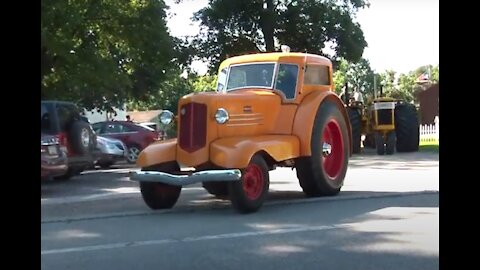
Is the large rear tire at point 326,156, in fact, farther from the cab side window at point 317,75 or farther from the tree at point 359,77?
the tree at point 359,77

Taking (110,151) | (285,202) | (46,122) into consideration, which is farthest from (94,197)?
(110,151)

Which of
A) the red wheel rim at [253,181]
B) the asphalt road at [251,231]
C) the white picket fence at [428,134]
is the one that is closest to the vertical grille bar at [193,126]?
the red wheel rim at [253,181]

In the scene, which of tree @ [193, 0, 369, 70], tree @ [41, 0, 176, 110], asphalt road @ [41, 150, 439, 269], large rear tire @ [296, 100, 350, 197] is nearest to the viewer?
asphalt road @ [41, 150, 439, 269]

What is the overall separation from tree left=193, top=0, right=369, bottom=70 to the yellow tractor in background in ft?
23.6

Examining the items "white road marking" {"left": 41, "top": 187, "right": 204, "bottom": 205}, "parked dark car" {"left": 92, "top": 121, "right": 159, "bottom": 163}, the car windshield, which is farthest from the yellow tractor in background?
the car windshield

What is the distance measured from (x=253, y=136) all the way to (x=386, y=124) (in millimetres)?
14543

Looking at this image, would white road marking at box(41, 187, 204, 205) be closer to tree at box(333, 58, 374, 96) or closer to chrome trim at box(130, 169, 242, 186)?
chrome trim at box(130, 169, 242, 186)

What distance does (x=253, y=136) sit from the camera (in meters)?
10.8

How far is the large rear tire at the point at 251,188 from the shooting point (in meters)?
9.81

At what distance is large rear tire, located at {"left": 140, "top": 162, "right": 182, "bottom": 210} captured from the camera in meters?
10.7

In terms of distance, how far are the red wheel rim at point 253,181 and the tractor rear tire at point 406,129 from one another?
1553 centimetres
